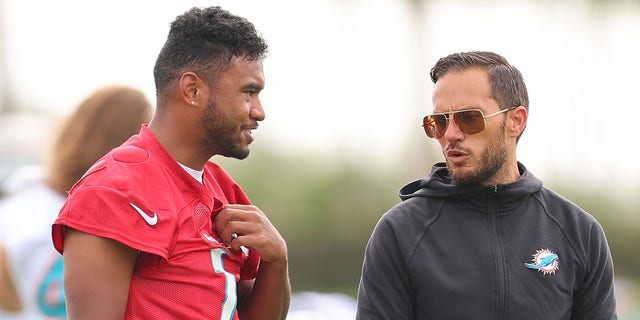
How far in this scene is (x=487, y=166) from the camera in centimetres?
318

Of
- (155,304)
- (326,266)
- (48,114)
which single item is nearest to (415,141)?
(326,266)

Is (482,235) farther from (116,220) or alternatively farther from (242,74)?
(116,220)

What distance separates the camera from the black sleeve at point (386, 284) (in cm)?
305

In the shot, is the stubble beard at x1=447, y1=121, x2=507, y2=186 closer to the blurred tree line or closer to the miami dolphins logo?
the miami dolphins logo

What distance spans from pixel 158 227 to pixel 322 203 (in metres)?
7.65

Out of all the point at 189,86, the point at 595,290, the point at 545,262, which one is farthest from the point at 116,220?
the point at 595,290

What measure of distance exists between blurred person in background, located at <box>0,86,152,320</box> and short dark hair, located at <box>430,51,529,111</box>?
5.26 feet

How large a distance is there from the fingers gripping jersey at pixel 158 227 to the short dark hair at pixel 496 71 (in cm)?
95

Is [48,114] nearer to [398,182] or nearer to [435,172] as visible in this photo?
[398,182]

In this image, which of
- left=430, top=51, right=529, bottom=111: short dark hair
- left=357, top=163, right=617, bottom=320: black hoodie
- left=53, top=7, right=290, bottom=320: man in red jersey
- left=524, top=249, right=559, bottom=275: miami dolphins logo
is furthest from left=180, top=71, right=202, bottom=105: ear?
left=524, top=249, right=559, bottom=275: miami dolphins logo

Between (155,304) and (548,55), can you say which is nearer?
(155,304)

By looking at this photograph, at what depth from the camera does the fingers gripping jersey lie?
263cm

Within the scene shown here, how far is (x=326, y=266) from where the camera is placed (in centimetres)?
1012

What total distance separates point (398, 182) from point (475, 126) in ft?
24.3
